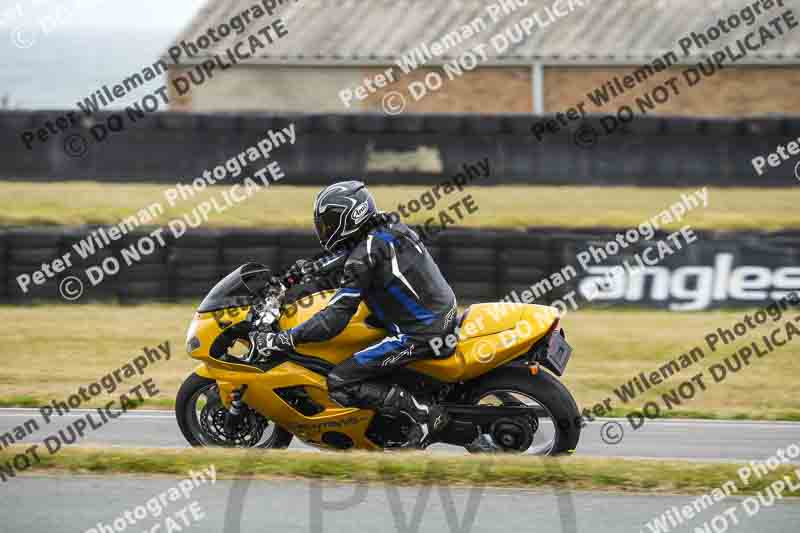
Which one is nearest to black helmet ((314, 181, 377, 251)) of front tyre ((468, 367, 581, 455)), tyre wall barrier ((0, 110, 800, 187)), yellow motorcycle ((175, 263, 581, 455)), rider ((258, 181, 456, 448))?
rider ((258, 181, 456, 448))

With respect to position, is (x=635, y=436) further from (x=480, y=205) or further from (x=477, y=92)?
(x=477, y=92)

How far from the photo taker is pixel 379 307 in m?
6.87

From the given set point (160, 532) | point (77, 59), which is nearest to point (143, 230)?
point (160, 532)

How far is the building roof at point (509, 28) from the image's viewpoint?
84.2ft

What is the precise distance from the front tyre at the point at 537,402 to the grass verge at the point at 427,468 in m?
0.54

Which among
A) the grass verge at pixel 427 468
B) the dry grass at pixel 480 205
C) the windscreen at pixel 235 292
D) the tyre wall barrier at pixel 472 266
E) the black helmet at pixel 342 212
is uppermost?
the dry grass at pixel 480 205

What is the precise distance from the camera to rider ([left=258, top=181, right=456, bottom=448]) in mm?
6719

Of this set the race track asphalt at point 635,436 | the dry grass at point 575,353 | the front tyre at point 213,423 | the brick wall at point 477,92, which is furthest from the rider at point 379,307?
the brick wall at point 477,92

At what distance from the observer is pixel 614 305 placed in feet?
42.8

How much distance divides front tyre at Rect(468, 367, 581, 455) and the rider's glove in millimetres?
1119

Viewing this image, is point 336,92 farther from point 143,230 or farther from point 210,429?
point 210,429

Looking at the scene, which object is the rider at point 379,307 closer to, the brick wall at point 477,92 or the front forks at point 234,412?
the front forks at point 234,412

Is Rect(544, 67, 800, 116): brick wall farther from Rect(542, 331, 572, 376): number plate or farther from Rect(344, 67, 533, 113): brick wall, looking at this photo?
Rect(542, 331, 572, 376): number plate

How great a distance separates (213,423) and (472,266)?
6.22m
